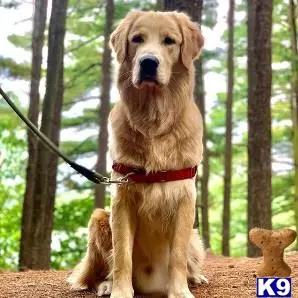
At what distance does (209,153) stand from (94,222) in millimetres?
12485

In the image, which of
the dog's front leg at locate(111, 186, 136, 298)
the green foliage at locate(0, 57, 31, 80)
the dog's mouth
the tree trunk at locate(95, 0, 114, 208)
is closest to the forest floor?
the dog's front leg at locate(111, 186, 136, 298)

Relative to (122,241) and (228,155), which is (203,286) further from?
(228,155)

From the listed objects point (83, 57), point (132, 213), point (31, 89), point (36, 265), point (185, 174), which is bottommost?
point (36, 265)

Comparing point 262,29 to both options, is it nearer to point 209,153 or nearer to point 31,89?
point 31,89

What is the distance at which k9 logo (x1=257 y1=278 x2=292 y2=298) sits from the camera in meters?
3.54

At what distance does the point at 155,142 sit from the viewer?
401cm

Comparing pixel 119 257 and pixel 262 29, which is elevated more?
pixel 262 29

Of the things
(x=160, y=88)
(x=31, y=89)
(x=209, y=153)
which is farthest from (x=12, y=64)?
(x=160, y=88)

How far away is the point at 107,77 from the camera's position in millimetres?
13391

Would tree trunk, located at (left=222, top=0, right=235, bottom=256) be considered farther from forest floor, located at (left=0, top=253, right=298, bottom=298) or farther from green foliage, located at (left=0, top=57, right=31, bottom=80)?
forest floor, located at (left=0, top=253, right=298, bottom=298)

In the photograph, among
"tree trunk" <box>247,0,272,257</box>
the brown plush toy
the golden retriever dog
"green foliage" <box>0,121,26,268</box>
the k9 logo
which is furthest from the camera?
"green foliage" <box>0,121,26,268</box>

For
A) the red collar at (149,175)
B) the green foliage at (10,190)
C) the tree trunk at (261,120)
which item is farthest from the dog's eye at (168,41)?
the green foliage at (10,190)

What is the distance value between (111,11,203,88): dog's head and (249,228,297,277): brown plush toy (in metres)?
1.35

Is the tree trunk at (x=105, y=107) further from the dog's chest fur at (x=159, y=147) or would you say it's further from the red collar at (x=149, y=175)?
the red collar at (x=149, y=175)
